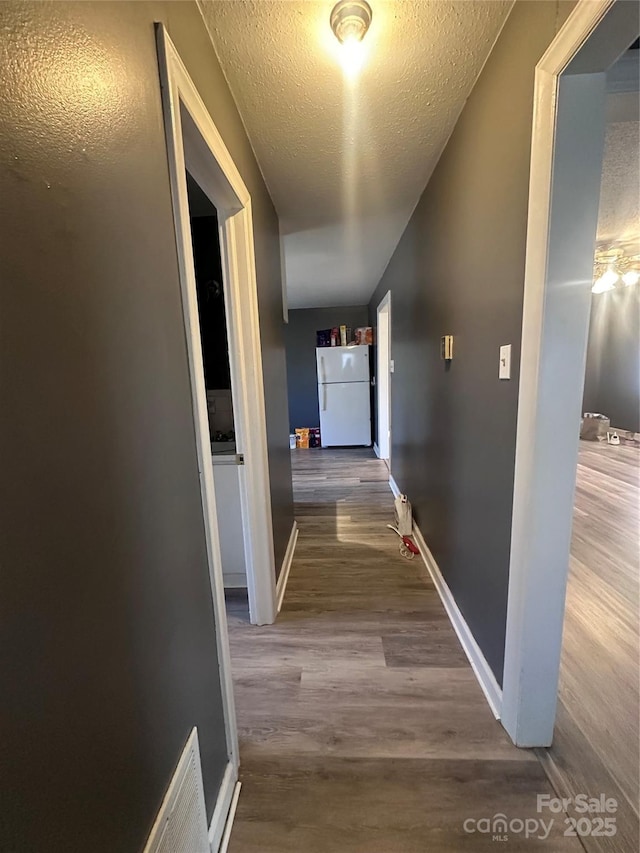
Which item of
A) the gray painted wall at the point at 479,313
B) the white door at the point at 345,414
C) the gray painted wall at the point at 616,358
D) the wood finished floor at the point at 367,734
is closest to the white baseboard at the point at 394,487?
the gray painted wall at the point at 479,313

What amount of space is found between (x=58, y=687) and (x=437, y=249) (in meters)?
2.28

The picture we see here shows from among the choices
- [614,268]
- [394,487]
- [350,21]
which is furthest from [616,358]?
[350,21]

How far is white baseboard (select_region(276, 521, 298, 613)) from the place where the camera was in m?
2.11

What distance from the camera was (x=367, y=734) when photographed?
1326 mm

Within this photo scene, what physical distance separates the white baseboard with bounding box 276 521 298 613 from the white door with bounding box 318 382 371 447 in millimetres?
3122

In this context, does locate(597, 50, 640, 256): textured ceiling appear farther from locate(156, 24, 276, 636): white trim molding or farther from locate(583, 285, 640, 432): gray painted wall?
locate(583, 285, 640, 432): gray painted wall

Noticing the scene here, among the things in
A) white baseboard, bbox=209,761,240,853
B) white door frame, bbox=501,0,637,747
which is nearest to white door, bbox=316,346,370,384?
white door frame, bbox=501,0,637,747

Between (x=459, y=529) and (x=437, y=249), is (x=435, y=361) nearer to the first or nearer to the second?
(x=437, y=249)

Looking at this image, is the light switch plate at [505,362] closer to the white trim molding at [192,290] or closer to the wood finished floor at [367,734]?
the white trim molding at [192,290]

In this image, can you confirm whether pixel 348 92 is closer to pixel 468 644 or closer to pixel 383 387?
pixel 468 644

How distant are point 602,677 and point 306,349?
18.1 ft

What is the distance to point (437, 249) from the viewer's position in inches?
79.8

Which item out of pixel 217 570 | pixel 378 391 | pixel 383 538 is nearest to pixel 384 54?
pixel 217 570

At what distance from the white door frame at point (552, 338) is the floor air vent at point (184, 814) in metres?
1.03
